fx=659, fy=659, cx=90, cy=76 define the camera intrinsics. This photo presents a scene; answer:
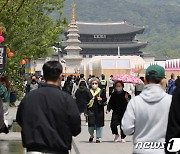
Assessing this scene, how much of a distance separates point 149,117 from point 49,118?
980 mm

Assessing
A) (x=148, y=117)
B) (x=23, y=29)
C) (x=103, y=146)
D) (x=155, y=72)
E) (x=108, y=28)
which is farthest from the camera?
(x=108, y=28)

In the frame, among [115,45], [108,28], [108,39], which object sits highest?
[108,28]

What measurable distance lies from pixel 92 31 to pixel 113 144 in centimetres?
11302

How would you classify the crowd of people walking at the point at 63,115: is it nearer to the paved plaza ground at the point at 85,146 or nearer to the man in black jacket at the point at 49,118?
the man in black jacket at the point at 49,118

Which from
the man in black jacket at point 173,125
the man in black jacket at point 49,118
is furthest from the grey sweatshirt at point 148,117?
the man in black jacket at point 173,125

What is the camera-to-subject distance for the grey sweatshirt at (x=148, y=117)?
6.31 m

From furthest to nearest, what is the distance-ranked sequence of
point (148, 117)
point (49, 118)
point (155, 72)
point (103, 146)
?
1. point (103, 146)
2. point (155, 72)
3. point (148, 117)
4. point (49, 118)

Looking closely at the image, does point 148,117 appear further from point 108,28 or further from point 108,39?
point 108,28

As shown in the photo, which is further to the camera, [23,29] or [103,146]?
[23,29]

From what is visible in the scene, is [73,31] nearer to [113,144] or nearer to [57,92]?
[113,144]

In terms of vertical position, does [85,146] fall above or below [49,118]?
below

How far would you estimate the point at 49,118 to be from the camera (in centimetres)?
619

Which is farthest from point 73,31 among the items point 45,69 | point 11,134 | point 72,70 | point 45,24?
point 45,69

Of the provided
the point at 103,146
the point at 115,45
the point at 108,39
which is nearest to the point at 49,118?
the point at 103,146
